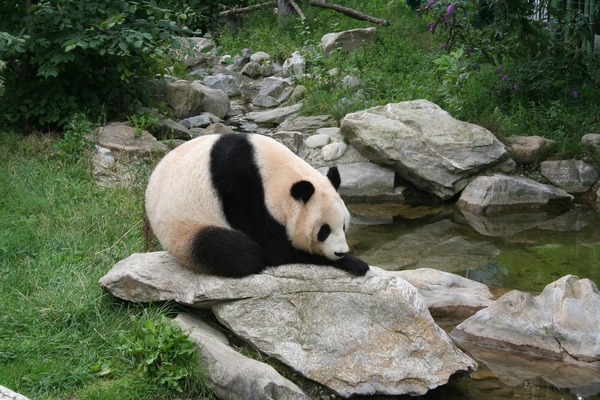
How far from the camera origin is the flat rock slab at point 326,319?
4559 millimetres

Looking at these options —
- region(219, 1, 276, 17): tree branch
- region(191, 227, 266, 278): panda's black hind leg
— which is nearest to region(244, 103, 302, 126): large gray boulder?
region(219, 1, 276, 17): tree branch

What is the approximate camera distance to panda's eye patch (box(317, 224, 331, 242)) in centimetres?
445

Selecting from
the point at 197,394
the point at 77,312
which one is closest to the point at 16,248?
the point at 77,312

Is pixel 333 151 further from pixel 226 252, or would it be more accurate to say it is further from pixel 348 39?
pixel 348 39

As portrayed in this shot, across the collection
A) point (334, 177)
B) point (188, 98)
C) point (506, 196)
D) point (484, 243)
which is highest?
point (334, 177)

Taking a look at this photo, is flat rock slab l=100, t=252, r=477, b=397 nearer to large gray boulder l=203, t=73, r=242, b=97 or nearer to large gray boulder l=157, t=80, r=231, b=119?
large gray boulder l=157, t=80, r=231, b=119

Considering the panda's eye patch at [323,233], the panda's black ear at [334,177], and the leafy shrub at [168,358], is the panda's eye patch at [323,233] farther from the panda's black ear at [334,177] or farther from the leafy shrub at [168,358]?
the leafy shrub at [168,358]

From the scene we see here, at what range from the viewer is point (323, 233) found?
4480mm

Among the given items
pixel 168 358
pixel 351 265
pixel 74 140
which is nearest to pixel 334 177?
pixel 351 265

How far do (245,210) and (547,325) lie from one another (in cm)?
250

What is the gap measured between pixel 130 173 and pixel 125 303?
3105mm

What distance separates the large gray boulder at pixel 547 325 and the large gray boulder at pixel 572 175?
3996 mm

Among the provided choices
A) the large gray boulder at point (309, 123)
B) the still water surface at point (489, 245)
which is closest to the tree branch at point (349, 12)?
the large gray boulder at point (309, 123)

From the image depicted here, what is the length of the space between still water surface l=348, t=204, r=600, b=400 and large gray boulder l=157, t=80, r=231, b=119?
3.57m
